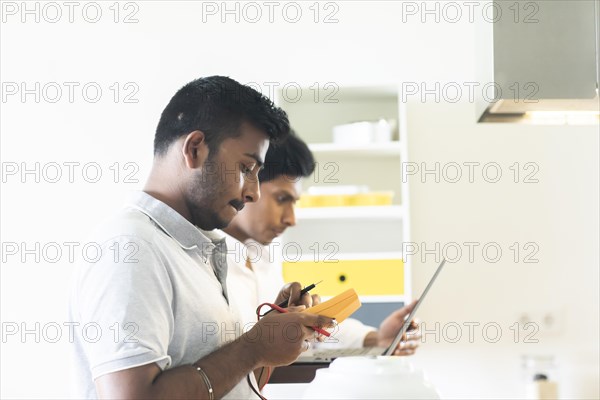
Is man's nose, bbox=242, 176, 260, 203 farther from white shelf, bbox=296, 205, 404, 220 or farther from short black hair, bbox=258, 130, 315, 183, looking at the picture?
white shelf, bbox=296, 205, 404, 220

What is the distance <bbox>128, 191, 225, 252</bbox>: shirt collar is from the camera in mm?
1288

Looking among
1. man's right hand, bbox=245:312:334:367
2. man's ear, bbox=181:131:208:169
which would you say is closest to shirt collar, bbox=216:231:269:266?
man's ear, bbox=181:131:208:169

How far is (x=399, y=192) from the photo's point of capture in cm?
316

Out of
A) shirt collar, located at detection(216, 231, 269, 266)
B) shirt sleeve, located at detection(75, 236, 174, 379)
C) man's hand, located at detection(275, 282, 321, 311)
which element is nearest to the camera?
shirt sleeve, located at detection(75, 236, 174, 379)

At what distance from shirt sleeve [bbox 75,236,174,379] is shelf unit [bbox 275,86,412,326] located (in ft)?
6.21

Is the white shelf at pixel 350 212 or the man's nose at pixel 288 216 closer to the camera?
the man's nose at pixel 288 216

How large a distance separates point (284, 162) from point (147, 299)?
1282mm

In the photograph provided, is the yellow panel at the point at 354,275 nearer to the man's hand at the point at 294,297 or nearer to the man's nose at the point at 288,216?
the man's nose at the point at 288,216

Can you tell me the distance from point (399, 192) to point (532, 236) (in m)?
0.56

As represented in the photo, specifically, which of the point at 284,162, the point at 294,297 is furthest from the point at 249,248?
the point at 294,297

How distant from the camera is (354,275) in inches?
120

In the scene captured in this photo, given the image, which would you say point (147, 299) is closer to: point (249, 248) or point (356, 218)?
point (249, 248)

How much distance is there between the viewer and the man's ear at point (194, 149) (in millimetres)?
1351

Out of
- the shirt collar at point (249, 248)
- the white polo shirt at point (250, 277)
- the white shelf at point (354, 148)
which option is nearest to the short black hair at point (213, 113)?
the white polo shirt at point (250, 277)
